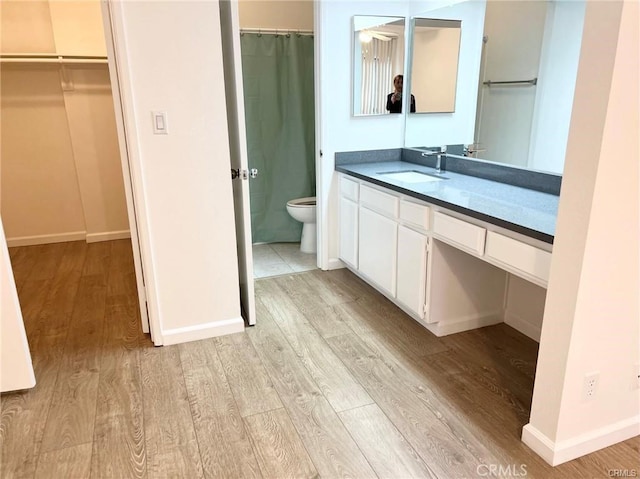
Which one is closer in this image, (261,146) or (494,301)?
(494,301)

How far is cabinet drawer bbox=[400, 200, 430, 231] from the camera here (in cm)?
252

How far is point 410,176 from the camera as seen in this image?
312 cm

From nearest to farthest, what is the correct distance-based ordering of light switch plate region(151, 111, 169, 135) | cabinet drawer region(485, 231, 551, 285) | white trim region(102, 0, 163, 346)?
cabinet drawer region(485, 231, 551, 285), white trim region(102, 0, 163, 346), light switch plate region(151, 111, 169, 135)

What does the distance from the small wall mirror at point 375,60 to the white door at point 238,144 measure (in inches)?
45.3

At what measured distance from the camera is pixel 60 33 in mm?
4004

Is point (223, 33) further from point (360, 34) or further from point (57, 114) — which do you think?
point (57, 114)

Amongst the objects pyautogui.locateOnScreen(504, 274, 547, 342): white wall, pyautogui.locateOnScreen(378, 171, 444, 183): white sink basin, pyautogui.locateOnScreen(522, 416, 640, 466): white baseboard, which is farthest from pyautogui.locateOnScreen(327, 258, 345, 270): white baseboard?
pyautogui.locateOnScreen(522, 416, 640, 466): white baseboard

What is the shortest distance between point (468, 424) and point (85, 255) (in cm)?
360

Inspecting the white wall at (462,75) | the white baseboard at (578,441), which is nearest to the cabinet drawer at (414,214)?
the white wall at (462,75)

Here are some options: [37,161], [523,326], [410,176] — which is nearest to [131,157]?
[410,176]

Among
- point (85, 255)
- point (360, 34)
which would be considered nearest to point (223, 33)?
point (360, 34)

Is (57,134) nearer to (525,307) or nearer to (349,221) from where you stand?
(349,221)

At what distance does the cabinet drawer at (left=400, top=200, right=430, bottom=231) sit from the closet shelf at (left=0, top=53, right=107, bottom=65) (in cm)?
310

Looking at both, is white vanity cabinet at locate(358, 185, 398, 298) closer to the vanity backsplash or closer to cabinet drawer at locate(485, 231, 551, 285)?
the vanity backsplash
